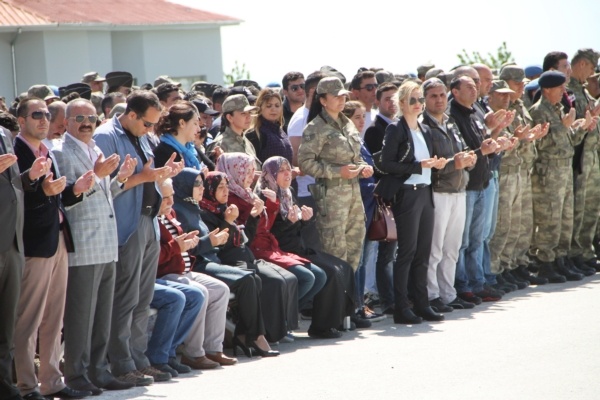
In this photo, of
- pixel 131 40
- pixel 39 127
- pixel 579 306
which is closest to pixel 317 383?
pixel 39 127

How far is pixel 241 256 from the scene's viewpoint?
10.0 m

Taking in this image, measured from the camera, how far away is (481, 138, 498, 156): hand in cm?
1201

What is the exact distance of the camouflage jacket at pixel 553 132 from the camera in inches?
541

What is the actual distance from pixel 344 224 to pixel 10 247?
418cm

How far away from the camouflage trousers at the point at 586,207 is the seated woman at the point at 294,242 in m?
4.64

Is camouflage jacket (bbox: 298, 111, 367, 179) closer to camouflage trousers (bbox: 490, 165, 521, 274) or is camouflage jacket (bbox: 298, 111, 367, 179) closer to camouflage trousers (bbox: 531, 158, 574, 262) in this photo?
camouflage trousers (bbox: 490, 165, 521, 274)

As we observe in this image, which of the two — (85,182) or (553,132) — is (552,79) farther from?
(85,182)

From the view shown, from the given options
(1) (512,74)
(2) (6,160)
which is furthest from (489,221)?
(2) (6,160)

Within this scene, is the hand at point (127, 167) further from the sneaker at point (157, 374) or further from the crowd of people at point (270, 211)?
the sneaker at point (157, 374)

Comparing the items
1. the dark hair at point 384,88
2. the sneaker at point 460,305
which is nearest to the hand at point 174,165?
the dark hair at point 384,88

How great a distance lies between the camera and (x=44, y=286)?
8086 millimetres

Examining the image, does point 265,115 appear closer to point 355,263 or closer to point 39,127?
point 355,263

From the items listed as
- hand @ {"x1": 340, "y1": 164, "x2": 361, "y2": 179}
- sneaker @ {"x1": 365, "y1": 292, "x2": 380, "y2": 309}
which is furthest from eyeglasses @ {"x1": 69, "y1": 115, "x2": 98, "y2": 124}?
sneaker @ {"x1": 365, "y1": 292, "x2": 380, "y2": 309}

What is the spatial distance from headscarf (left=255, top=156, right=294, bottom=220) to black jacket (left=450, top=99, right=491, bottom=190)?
2448 mm
